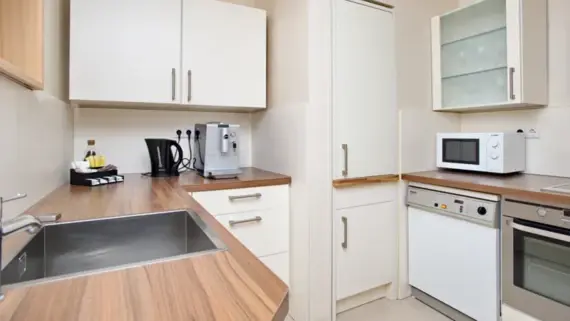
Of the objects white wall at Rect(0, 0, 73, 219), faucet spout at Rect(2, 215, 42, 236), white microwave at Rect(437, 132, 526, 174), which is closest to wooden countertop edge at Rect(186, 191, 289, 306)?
faucet spout at Rect(2, 215, 42, 236)

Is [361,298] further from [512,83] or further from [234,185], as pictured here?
[512,83]

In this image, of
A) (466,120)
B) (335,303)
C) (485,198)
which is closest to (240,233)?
(335,303)

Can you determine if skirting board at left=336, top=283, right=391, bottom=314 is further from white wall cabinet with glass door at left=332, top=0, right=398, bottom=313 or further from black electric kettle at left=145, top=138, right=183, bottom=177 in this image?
black electric kettle at left=145, top=138, right=183, bottom=177

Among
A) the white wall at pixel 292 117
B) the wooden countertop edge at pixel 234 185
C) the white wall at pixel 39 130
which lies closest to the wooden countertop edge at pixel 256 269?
the white wall at pixel 39 130

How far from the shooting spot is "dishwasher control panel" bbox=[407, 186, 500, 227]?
5.59ft

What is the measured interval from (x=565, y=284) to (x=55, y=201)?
88.8 inches

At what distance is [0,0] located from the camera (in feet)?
3.54

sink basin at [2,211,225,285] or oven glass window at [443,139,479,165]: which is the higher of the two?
oven glass window at [443,139,479,165]

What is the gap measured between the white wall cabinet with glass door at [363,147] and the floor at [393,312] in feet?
0.19

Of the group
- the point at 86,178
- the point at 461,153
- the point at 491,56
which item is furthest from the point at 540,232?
the point at 86,178

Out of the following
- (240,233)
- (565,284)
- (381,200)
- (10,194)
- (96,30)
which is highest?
(96,30)

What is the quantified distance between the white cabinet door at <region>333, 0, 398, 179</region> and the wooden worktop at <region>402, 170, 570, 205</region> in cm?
28

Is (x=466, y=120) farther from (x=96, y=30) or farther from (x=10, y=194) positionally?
(x=10, y=194)

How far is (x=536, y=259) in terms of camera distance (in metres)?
1.55
